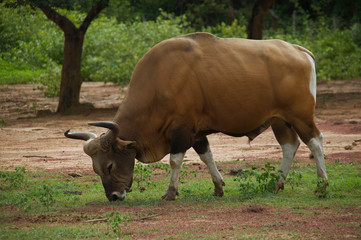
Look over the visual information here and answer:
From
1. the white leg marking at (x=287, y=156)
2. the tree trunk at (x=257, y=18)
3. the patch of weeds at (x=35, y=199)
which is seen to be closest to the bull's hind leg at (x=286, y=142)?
the white leg marking at (x=287, y=156)

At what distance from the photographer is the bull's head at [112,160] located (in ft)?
24.9

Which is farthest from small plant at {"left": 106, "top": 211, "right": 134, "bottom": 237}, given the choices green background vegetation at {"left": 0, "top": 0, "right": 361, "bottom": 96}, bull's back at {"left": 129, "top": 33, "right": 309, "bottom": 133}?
green background vegetation at {"left": 0, "top": 0, "right": 361, "bottom": 96}

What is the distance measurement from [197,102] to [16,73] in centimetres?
1972

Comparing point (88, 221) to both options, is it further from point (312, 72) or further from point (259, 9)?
point (259, 9)

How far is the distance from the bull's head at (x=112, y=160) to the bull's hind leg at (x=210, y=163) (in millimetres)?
955

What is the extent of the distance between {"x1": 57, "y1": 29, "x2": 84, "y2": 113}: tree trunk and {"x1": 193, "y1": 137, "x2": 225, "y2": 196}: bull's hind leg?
36.2ft

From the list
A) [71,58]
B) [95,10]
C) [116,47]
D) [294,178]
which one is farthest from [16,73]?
[294,178]

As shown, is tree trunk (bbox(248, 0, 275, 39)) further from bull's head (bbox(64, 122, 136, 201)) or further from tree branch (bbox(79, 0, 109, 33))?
bull's head (bbox(64, 122, 136, 201))

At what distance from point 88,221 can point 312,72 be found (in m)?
3.44

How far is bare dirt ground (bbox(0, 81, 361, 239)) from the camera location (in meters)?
6.41

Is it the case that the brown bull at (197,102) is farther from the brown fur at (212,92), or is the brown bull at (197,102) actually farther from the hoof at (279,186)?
the hoof at (279,186)

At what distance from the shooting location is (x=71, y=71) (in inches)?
735

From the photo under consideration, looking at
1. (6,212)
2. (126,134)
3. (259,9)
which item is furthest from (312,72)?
(259,9)

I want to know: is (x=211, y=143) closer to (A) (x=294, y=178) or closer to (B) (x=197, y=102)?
(A) (x=294, y=178)
